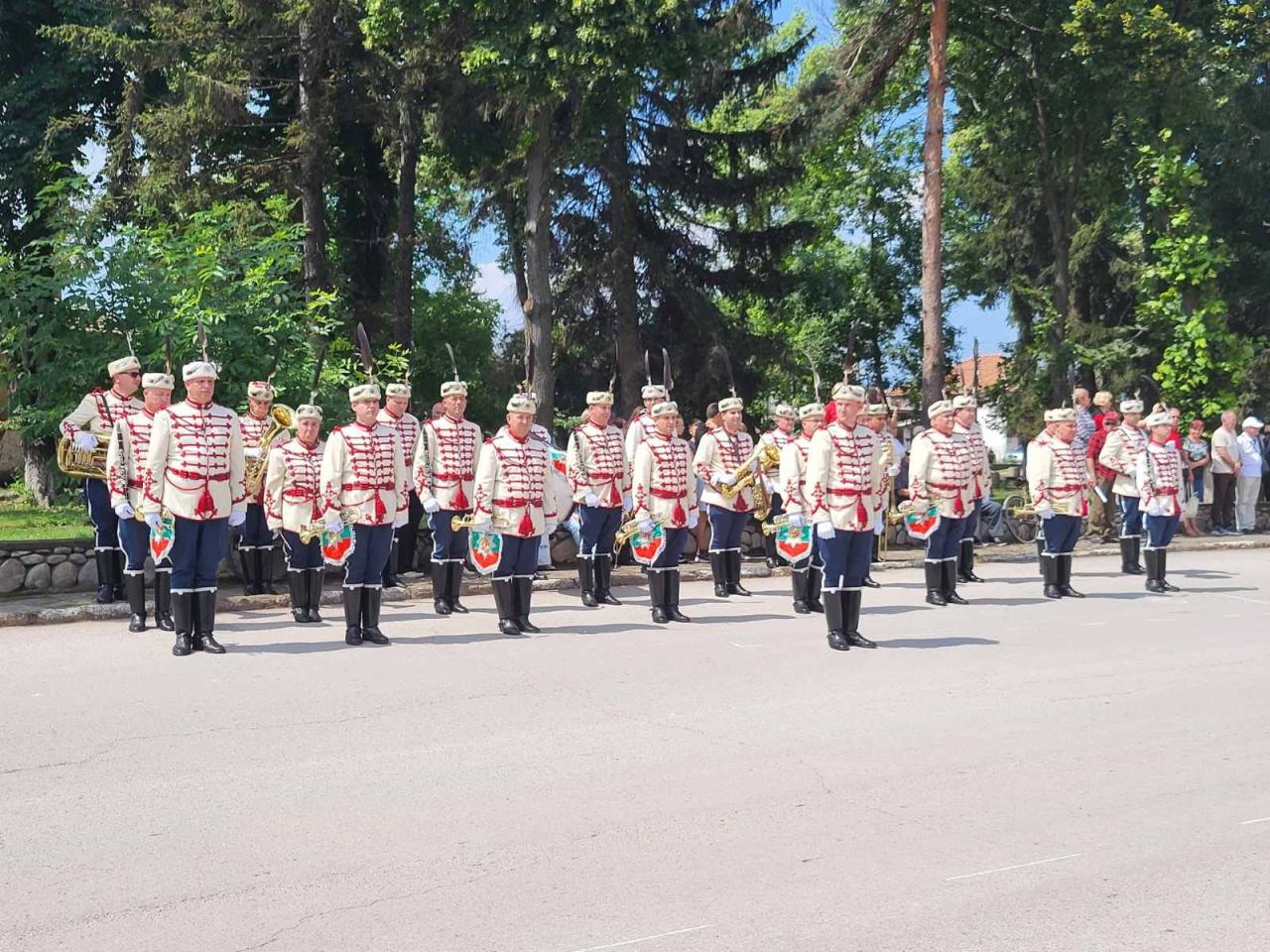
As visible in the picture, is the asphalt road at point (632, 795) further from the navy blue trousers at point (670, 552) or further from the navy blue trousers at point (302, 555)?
the navy blue trousers at point (670, 552)

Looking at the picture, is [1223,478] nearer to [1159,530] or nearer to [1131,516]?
[1131,516]

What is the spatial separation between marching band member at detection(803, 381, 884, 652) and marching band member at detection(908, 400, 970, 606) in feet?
9.26

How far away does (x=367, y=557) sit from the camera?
36.5 feet

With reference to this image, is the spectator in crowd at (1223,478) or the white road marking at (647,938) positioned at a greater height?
the spectator in crowd at (1223,478)

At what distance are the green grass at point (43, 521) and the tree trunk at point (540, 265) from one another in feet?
22.0

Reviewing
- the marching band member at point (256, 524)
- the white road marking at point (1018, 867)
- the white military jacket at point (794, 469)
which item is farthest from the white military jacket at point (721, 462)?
the white road marking at point (1018, 867)

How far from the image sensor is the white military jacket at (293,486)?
1247 cm

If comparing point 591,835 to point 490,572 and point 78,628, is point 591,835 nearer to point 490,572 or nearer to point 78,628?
point 490,572

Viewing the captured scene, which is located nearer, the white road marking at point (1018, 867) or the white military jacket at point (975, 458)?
the white road marking at point (1018, 867)

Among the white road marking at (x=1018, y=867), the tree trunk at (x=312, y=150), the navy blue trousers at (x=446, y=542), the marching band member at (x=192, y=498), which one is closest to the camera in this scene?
the white road marking at (x=1018, y=867)

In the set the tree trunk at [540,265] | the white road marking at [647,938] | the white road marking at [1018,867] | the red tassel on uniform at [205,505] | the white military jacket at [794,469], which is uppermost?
the tree trunk at [540,265]

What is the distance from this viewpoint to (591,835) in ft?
19.7

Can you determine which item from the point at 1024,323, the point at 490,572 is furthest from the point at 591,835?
the point at 1024,323

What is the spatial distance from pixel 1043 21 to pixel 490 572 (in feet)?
59.6
